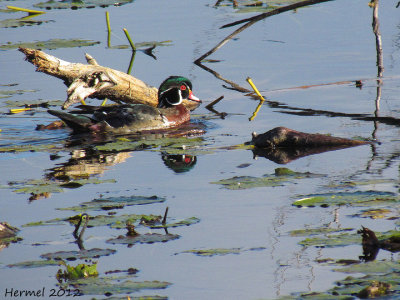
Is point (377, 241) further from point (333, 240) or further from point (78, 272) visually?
point (78, 272)

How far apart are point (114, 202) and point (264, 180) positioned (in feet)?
4.64

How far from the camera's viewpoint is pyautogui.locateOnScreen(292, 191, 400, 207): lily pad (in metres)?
6.93

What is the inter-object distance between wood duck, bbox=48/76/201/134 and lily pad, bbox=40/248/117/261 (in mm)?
5384

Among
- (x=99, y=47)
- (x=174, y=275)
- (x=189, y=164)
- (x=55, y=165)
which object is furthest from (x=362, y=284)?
(x=99, y=47)

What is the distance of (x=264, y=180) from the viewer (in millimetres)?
7891

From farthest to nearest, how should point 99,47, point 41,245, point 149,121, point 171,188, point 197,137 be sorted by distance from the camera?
point 99,47
point 149,121
point 197,137
point 171,188
point 41,245

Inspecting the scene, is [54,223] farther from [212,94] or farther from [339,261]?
[212,94]

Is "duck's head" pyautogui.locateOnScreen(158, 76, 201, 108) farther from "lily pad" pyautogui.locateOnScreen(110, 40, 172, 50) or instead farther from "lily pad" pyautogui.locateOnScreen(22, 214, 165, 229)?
"lily pad" pyautogui.locateOnScreen(22, 214, 165, 229)

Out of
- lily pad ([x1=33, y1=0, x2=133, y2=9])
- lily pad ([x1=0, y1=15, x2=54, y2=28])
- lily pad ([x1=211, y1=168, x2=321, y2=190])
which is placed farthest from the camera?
lily pad ([x1=33, y1=0, x2=133, y2=9])

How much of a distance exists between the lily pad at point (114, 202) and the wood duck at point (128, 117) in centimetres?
409

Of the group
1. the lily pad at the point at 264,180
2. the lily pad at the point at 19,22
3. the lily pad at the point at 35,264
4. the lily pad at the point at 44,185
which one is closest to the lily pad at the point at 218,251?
the lily pad at the point at 35,264

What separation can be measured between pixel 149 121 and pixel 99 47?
4.68m

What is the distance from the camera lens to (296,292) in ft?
17.4

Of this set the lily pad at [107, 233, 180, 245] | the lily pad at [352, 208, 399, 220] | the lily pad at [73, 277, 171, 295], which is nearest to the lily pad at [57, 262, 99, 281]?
the lily pad at [73, 277, 171, 295]
